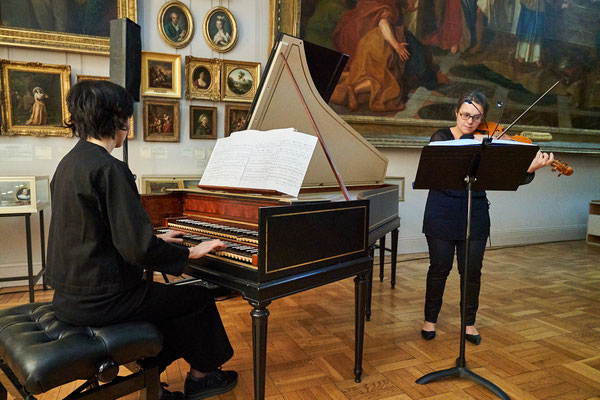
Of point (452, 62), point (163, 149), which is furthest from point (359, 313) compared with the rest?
point (452, 62)

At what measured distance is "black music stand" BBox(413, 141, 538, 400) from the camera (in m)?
2.15

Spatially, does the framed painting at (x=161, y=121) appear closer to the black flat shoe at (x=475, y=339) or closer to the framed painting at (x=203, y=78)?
the framed painting at (x=203, y=78)

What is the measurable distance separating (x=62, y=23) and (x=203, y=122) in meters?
1.58

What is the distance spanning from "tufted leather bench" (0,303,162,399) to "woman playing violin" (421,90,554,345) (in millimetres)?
1949

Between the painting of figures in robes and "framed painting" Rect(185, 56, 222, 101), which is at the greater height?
the painting of figures in robes

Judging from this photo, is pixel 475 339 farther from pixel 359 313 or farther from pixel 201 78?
pixel 201 78

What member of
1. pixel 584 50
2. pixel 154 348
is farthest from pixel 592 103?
pixel 154 348

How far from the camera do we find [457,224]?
9.25ft

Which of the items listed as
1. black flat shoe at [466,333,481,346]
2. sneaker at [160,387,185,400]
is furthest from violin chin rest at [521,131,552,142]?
sneaker at [160,387,185,400]

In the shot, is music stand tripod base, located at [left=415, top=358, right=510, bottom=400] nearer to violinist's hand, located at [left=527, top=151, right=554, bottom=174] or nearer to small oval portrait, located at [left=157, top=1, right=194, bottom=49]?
violinist's hand, located at [left=527, top=151, right=554, bottom=174]

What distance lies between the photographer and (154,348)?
1627mm

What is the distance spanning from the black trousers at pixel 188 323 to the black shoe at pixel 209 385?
189 mm

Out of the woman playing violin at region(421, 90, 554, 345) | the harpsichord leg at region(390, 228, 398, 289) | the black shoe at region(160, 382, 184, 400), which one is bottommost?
the black shoe at region(160, 382, 184, 400)

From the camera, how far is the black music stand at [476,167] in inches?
84.7
